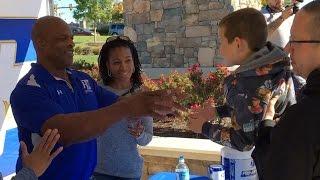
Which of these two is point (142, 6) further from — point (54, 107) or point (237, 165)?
point (54, 107)

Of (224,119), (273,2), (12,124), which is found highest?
(273,2)

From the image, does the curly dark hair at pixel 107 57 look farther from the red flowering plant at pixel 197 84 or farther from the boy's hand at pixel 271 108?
the red flowering plant at pixel 197 84

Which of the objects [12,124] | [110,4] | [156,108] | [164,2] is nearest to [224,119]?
[156,108]

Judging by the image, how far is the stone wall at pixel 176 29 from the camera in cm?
1385

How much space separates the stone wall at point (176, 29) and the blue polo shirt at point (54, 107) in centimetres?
1126

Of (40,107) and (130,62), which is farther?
(130,62)

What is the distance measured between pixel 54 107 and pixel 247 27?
1100mm

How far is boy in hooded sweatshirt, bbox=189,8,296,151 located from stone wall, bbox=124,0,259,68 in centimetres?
1117

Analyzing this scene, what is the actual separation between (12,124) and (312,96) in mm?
2751

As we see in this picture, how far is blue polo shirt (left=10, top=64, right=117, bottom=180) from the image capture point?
2.24 meters

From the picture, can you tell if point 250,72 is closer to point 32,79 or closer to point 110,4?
point 32,79

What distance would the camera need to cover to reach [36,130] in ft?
7.47

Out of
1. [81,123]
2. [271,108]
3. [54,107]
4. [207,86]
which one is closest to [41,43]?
[54,107]

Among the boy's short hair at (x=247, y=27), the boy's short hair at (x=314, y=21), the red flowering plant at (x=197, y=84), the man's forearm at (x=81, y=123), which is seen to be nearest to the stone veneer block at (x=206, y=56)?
the red flowering plant at (x=197, y=84)
